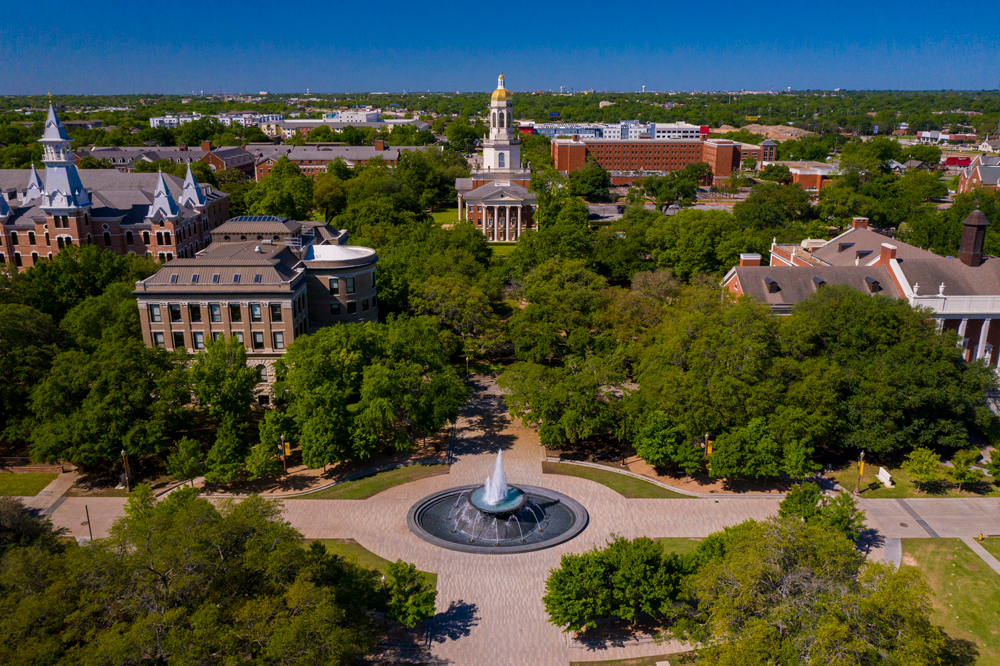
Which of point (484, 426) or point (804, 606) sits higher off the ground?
point (804, 606)

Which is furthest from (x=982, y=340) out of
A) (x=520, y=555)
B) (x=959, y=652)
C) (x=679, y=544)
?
(x=520, y=555)

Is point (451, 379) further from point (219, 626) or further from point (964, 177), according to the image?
point (964, 177)

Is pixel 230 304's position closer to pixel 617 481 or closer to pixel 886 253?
pixel 617 481

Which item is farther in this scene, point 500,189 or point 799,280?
point 500,189

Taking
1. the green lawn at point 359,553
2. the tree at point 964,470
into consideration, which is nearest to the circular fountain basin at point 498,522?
the green lawn at point 359,553

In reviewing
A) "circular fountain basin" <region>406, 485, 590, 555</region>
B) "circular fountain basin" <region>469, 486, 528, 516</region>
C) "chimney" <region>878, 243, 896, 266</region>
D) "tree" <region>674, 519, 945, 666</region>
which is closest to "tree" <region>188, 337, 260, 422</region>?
"circular fountain basin" <region>406, 485, 590, 555</region>

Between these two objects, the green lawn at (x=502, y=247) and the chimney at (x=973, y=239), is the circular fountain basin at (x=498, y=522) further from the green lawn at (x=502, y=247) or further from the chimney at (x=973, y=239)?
the green lawn at (x=502, y=247)

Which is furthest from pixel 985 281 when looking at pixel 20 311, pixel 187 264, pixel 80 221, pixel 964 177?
pixel 964 177
